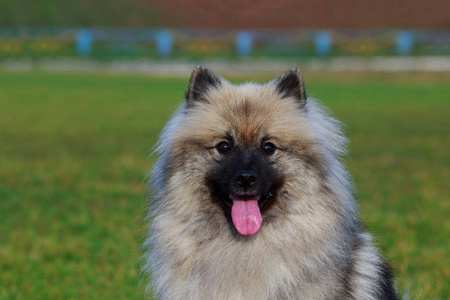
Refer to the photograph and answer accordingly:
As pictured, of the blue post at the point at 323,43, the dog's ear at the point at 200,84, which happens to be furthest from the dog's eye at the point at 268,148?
the blue post at the point at 323,43

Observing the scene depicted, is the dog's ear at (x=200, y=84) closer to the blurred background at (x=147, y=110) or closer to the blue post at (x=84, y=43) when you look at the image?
the blurred background at (x=147, y=110)

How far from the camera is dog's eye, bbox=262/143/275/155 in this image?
14.0 feet

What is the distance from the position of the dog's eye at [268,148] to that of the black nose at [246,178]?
24 centimetres

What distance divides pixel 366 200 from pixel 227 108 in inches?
209

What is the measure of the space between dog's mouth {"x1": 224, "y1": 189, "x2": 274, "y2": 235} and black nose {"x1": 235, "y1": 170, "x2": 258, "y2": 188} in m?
0.10

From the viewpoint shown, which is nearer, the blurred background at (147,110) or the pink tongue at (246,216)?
the pink tongue at (246,216)

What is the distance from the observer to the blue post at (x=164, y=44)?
142 feet

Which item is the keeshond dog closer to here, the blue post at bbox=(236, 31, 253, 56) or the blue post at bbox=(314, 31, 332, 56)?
the blue post at bbox=(314, 31, 332, 56)

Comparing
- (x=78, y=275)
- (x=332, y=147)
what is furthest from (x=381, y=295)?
(x=78, y=275)

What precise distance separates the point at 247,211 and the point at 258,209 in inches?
2.7

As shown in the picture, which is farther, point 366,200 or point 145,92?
point 145,92

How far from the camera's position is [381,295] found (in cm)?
417

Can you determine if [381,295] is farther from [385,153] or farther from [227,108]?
[385,153]

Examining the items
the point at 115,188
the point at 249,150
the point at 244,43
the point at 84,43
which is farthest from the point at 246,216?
the point at 84,43
